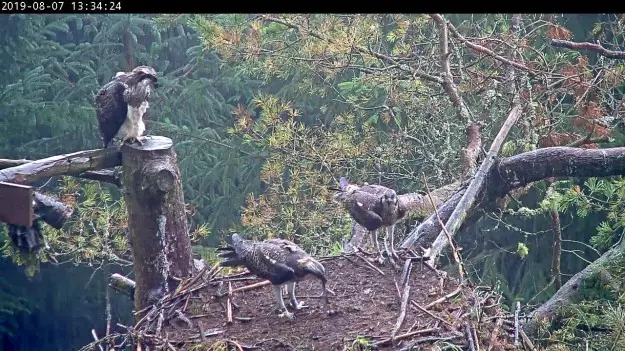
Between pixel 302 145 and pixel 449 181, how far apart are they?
133cm

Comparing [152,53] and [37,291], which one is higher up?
[152,53]

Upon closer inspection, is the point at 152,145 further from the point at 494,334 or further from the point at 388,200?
the point at 494,334

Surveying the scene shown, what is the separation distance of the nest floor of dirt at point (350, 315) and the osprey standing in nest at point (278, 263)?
0.47 feet

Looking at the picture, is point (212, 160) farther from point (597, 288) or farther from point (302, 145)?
point (597, 288)

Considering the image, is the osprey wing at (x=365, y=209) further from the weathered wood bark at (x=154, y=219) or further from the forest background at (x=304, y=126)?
the forest background at (x=304, y=126)

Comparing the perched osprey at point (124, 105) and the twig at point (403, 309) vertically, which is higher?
the perched osprey at point (124, 105)

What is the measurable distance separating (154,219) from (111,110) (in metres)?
0.74

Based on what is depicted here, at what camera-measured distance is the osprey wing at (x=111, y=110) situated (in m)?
4.33

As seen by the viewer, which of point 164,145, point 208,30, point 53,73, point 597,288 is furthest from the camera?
point 53,73

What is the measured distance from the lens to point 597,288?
5.17 metres

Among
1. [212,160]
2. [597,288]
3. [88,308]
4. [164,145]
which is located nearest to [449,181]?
[597,288]

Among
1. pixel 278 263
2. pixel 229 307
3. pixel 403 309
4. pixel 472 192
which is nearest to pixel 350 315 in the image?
pixel 403 309

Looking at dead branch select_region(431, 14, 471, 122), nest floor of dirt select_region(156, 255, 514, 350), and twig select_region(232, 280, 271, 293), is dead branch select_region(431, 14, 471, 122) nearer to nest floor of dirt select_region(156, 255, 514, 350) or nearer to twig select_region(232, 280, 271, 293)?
nest floor of dirt select_region(156, 255, 514, 350)

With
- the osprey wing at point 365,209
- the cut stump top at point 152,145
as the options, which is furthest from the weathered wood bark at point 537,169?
the cut stump top at point 152,145
